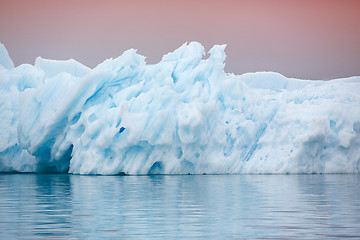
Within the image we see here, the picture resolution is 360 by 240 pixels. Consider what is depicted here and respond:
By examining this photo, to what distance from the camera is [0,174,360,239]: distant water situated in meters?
7.39

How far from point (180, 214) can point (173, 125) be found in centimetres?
1428

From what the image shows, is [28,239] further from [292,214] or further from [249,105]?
[249,105]

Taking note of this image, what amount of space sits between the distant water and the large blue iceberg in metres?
9.52

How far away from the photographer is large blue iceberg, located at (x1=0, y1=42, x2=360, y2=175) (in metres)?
23.8

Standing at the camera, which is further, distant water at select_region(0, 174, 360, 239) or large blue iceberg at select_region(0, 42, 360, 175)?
large blue iceberg at select_region(0, 42, 360, 175)

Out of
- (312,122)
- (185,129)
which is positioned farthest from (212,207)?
(312,122)

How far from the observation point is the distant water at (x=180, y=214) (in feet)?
24.2

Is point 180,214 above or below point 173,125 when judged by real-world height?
below

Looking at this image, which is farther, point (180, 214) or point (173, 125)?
point (173, 125)

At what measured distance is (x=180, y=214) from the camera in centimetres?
949

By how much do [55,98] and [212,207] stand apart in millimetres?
16711

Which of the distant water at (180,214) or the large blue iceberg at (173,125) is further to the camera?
the large blue iceberg at (173,125)

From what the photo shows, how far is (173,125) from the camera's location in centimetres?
2370

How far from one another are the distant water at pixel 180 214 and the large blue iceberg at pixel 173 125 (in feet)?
31.2
